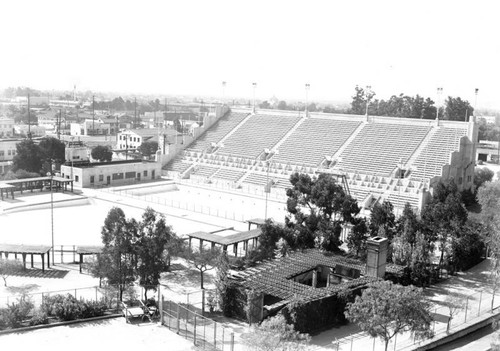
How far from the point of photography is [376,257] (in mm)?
25016

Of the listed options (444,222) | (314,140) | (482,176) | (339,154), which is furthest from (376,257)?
(482,176)

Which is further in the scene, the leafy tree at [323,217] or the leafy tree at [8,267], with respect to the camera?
the leafy tree at [323,217]

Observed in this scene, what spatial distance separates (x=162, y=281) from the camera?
2680 centimetres

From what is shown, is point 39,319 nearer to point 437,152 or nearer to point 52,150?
point 52,150

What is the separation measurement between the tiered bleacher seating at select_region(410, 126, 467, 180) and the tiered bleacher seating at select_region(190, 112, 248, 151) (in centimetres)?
2447

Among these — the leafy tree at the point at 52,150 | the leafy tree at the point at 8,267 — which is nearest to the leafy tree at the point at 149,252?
the leafy tree at the point at 8,267

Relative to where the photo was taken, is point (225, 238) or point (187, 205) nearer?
point (225, 238)

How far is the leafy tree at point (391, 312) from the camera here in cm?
1784

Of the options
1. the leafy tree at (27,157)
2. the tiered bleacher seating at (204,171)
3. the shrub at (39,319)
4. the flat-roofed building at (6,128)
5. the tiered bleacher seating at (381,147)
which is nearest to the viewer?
the shrub at (39,319)

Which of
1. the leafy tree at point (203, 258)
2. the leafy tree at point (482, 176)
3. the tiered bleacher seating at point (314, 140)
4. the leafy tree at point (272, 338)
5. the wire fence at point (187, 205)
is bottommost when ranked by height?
the wire fence at point (187, 205)

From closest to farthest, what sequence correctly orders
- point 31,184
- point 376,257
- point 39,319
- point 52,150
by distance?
1. point 39,319
2. point 376,257
3. point 31,184
4. point 52,150

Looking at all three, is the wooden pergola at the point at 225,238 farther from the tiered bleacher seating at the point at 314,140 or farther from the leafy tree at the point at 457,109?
the leafy tree at the point at 457,109

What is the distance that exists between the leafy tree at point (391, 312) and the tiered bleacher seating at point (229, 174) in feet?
128

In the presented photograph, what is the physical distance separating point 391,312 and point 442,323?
6.81 m
